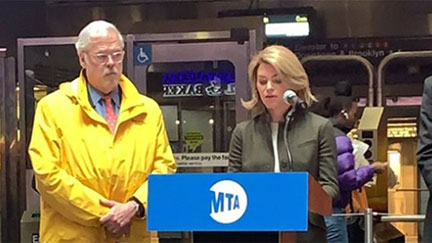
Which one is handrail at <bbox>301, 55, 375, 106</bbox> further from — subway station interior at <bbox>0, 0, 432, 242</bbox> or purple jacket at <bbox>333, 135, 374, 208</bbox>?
purple jacket at <bbox>333, 135, 374, 208</bbox>

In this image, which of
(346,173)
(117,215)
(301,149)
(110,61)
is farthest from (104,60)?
(346,173)

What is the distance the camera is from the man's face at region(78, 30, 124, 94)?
12.5 ft

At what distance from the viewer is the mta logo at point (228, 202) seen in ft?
9.20

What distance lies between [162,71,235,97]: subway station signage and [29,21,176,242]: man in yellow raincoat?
254cm

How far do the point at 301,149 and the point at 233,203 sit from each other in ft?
2.91

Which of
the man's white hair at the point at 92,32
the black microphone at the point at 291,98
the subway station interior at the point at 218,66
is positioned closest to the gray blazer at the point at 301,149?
the black microphone at the point at 291,98

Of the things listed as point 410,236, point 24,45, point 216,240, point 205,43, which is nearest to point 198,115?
point 205,43

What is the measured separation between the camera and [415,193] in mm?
8438

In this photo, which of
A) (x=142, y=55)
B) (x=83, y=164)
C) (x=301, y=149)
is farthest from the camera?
(x=142, y=55)

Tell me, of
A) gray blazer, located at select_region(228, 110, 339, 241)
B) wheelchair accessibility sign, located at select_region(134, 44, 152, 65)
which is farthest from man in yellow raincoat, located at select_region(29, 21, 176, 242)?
wheelchair accessibility sign, located at select_region(134, 44, 152, 65)

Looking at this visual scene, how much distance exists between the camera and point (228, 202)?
281 centimetres

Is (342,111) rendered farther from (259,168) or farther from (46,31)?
(46,31)

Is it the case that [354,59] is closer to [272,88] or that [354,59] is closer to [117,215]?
[272,88]

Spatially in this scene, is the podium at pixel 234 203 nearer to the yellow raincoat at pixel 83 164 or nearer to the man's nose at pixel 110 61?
the yellow raincoat at pixel 83 164
